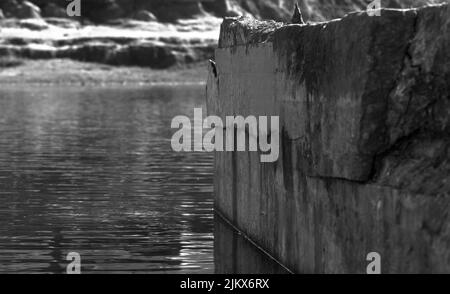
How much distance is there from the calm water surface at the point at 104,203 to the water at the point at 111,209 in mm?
18

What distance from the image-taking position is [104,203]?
23.0 meters

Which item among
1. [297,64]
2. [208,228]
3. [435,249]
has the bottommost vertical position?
[208,228]

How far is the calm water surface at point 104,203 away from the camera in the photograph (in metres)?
16.5

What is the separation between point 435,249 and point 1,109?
6123 centimetres

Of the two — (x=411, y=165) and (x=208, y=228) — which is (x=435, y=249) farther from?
(x=208, y=228)

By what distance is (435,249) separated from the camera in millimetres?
9531
